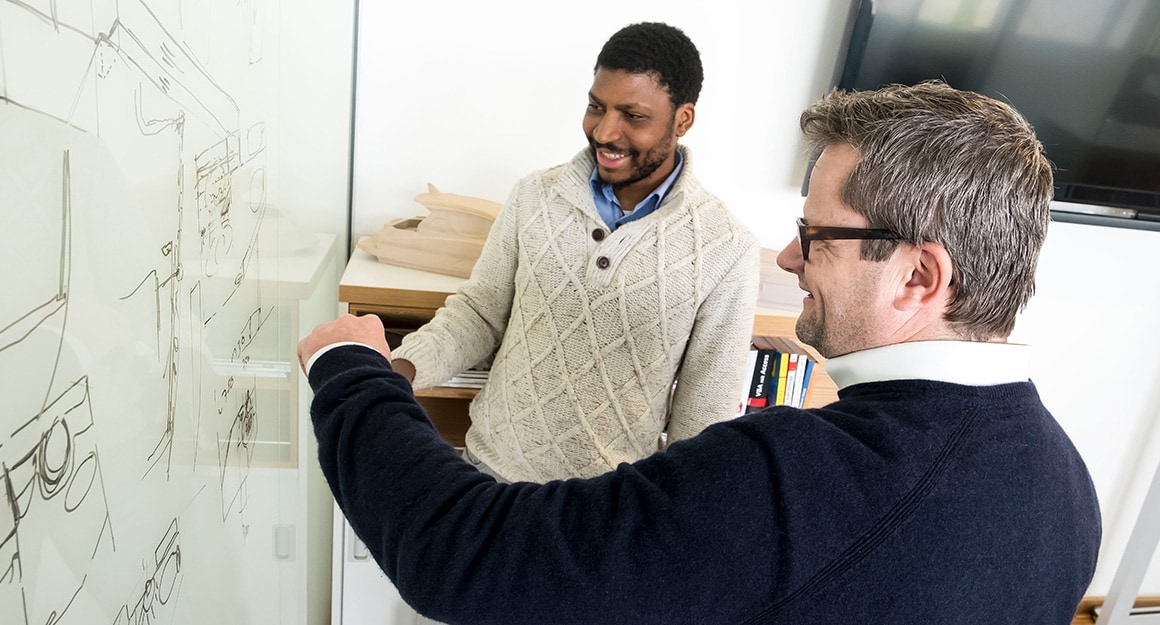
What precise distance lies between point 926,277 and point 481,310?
820 mm

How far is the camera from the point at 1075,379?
235cm

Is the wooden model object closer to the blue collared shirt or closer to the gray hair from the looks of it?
the blue collared shirt

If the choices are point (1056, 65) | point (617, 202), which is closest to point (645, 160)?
point (617, 202)

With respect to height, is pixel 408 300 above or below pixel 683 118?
below

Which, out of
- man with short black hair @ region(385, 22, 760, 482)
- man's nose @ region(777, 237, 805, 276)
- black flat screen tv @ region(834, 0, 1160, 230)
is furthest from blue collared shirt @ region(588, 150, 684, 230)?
black flat screen tv @ region(834, 0, 1160, 230)

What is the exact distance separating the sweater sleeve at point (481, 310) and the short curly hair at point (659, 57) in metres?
0.29

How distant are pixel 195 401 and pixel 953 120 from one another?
0.73m

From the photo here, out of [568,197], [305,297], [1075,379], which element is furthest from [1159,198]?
[305,297]

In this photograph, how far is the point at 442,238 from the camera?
1.73 meters

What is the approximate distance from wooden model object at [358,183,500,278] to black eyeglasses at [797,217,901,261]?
42.2 inches

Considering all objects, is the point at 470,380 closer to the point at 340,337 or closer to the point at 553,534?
the point at 340,337

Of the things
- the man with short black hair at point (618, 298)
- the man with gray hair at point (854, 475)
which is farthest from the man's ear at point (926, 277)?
the man with short black hair at point (618, 298)

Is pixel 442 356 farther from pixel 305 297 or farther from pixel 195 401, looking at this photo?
pixel 195 401

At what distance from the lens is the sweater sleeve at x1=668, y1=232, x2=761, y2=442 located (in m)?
1.18
